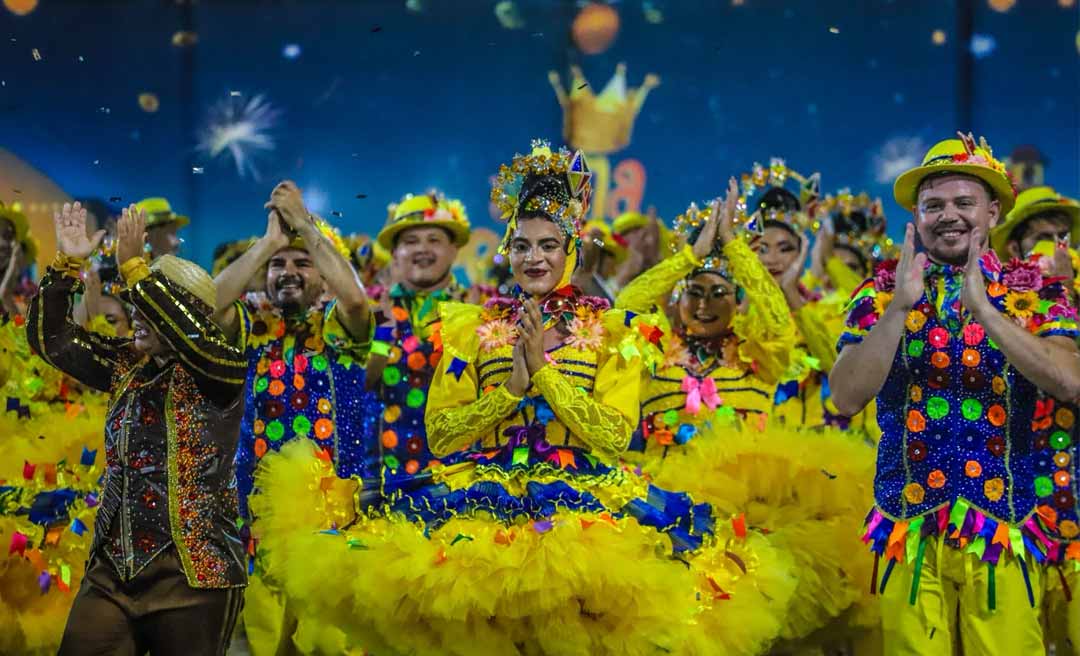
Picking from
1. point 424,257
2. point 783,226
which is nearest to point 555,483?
point 424,257

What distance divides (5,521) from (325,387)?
153 centimetres

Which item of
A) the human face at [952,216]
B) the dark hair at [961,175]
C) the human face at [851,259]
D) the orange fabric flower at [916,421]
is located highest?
the human face at [851,259]

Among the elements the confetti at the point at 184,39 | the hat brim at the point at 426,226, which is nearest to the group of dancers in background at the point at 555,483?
the hat brim at the point at 426,226

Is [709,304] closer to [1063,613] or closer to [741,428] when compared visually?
[741,428]

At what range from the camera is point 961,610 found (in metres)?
4.57

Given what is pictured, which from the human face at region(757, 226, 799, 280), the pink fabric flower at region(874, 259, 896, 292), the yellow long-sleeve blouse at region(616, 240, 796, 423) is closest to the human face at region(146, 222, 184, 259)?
the yellow long-sleeve blouse at region(616, 240, 796, 423)

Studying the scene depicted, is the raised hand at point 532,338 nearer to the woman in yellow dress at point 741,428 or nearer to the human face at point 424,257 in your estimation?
the woman in yellow dress at point 741,428

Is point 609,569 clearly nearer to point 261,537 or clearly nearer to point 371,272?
point 261,537

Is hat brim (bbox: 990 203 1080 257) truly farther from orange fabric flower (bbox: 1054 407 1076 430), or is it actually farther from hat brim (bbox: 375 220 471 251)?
hat brim (bbox: 375 220 471 251)

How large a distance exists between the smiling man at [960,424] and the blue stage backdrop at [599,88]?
6.95m

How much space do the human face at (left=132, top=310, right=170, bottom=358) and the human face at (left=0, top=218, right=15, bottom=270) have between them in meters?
2.62

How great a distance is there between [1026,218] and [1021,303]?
2262 millimetres

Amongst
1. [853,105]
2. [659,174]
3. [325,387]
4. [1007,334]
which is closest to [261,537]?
[325,387]

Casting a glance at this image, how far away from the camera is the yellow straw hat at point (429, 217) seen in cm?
775
